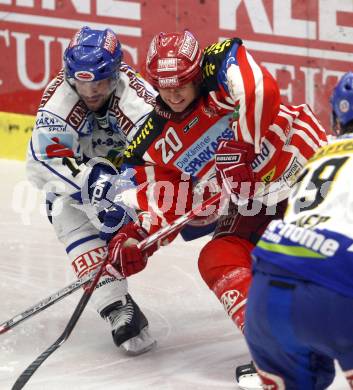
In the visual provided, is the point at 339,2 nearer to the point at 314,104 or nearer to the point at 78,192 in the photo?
the point at 314,104

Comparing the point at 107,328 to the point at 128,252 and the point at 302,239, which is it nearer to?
the point at 128,252

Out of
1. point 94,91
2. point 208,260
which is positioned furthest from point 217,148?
point 94,91

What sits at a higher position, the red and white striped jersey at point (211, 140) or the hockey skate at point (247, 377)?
the red and white striped jersey at point (211, 140)

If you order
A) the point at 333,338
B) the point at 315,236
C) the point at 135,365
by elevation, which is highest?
the point at 315,236

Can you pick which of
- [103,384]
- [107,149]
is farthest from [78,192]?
[103,384]

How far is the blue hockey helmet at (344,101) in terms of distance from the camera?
7.50 feet

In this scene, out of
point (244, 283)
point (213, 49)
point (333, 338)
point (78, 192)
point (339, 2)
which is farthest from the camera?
point (339, 2)

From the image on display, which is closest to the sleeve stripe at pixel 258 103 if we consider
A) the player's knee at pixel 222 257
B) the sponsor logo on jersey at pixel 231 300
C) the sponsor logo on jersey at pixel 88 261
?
the player's knee at pixel 222 257

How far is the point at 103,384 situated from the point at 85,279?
14.3 inches

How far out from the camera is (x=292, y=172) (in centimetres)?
335

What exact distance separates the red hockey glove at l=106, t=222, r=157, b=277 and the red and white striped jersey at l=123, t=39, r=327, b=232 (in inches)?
3.9

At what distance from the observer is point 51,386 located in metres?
3.19

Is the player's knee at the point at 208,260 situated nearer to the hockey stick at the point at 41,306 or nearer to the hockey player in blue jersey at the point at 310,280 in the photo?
the hockey stick at the point at 41,306

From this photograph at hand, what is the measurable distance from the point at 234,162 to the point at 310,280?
102cm
